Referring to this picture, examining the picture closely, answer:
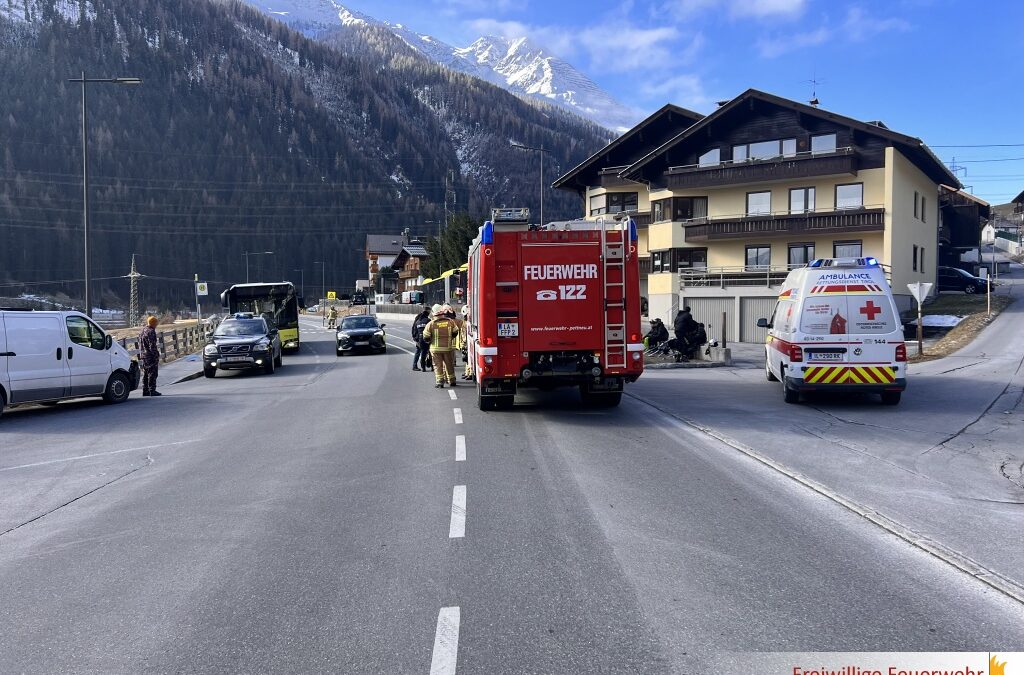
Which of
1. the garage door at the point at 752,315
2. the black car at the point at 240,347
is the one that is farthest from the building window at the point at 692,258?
the black car at the point at 240,347

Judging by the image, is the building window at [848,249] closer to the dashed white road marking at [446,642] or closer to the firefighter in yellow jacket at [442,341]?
the firefighter in yellow jacket at [442,341]

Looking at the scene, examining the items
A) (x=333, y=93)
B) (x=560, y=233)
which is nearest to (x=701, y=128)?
(x=560, y=233)

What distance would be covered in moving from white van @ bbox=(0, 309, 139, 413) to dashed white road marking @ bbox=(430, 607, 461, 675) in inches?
512

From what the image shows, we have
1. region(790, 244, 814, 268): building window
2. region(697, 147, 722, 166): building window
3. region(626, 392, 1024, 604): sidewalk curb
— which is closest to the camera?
region(626, 392, 1024, 604): sidewalk curb

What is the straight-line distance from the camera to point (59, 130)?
380 ft

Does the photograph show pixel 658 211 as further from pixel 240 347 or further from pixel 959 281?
pixel 240 347

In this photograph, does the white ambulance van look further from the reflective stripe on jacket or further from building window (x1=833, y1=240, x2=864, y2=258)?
building window (x1=833, y1=240, x2=864, y2=258)

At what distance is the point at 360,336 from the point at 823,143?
943 inches

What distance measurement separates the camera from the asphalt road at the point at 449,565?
398 centimetres

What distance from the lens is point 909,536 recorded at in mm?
5973

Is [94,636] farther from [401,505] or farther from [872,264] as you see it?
[872,264]

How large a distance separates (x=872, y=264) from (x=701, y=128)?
27604 millimetres

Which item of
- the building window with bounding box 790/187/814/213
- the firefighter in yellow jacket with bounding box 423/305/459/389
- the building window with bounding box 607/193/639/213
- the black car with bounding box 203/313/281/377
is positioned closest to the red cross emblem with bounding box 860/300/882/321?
the firefighter in yellow jacket with bounding box 423/305/459/389

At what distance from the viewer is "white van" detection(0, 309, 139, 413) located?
1399cm
